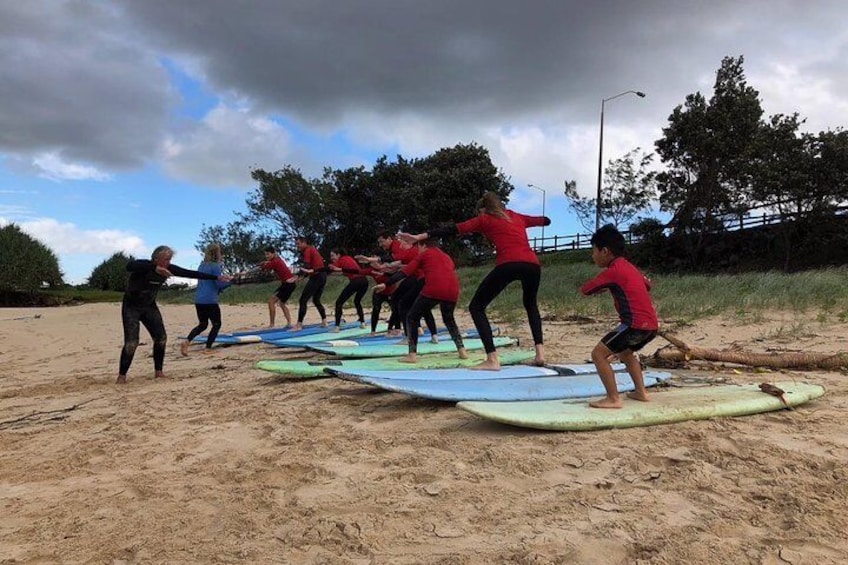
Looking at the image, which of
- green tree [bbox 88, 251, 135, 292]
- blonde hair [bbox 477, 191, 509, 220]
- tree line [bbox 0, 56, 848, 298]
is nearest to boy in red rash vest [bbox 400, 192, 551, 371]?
blonde hair [bbox 477, 191, 509, 220]

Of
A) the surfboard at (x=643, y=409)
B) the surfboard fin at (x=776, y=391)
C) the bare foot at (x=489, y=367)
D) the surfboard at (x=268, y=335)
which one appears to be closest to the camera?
the surfboard at (x=643, y=409)

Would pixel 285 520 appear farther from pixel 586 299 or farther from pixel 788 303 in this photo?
pixel 586 299

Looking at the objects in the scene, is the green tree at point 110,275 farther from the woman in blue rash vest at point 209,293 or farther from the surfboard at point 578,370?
the surfboard at point 578,370

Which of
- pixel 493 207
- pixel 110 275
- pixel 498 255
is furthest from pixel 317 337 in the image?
pixel 110 275

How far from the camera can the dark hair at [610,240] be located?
4141mm

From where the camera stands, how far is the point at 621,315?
158 inches

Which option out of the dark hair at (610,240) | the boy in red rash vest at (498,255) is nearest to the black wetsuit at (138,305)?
the boy in red rash vest at (498,255)

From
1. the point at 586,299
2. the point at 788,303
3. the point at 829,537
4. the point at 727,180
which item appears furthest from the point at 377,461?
the point at 727,180

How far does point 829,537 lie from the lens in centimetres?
218

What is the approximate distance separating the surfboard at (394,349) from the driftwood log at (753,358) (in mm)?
2523

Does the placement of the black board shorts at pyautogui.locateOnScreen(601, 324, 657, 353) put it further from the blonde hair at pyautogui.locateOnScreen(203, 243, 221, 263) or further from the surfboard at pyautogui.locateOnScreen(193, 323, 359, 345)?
the surfboard at pyautogui.locateOnScreen(193, 323, 359, 345)

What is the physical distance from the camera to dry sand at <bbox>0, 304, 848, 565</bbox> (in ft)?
7.61

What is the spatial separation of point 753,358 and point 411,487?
443cm

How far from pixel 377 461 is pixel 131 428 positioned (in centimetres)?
247
